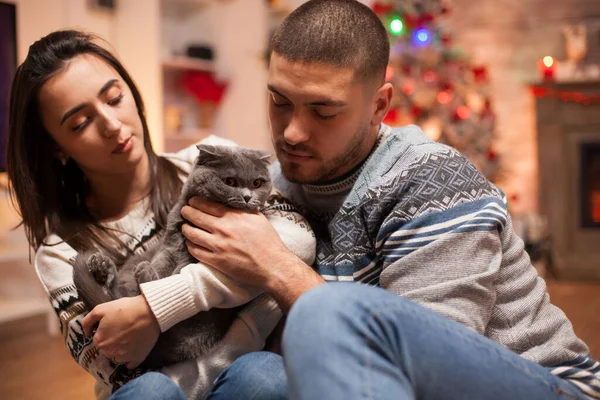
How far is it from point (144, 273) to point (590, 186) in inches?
154

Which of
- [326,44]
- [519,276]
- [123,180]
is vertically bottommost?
[519,276]

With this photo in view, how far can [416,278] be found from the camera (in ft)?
3.27

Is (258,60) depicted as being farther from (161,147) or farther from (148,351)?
(148,351)

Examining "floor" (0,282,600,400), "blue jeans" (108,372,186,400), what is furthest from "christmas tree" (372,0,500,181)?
"blue jeans" (108,372,186,400)

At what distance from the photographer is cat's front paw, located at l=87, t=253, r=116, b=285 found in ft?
3.73

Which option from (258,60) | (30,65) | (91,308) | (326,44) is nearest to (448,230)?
(326,44)

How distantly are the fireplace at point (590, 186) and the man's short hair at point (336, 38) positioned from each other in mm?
3454

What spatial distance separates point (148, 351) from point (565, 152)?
3.82 meters

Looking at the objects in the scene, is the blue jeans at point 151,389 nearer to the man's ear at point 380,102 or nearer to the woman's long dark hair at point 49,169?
the woman's long dark hair at point 49,169

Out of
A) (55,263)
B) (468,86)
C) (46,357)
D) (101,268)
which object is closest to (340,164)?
(101,268)

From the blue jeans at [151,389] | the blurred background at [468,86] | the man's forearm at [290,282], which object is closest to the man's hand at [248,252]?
the man's forearm at [290,282]

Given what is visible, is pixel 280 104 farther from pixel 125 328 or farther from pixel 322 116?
pixel 125 328

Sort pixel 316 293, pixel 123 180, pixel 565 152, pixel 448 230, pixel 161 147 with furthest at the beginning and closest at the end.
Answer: pixel 565 152 → pixel 161 147 → pixel 123 180 → pixel 448 230 → pixel 316 293

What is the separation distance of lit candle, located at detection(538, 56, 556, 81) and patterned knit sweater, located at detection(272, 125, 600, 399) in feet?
11.2
